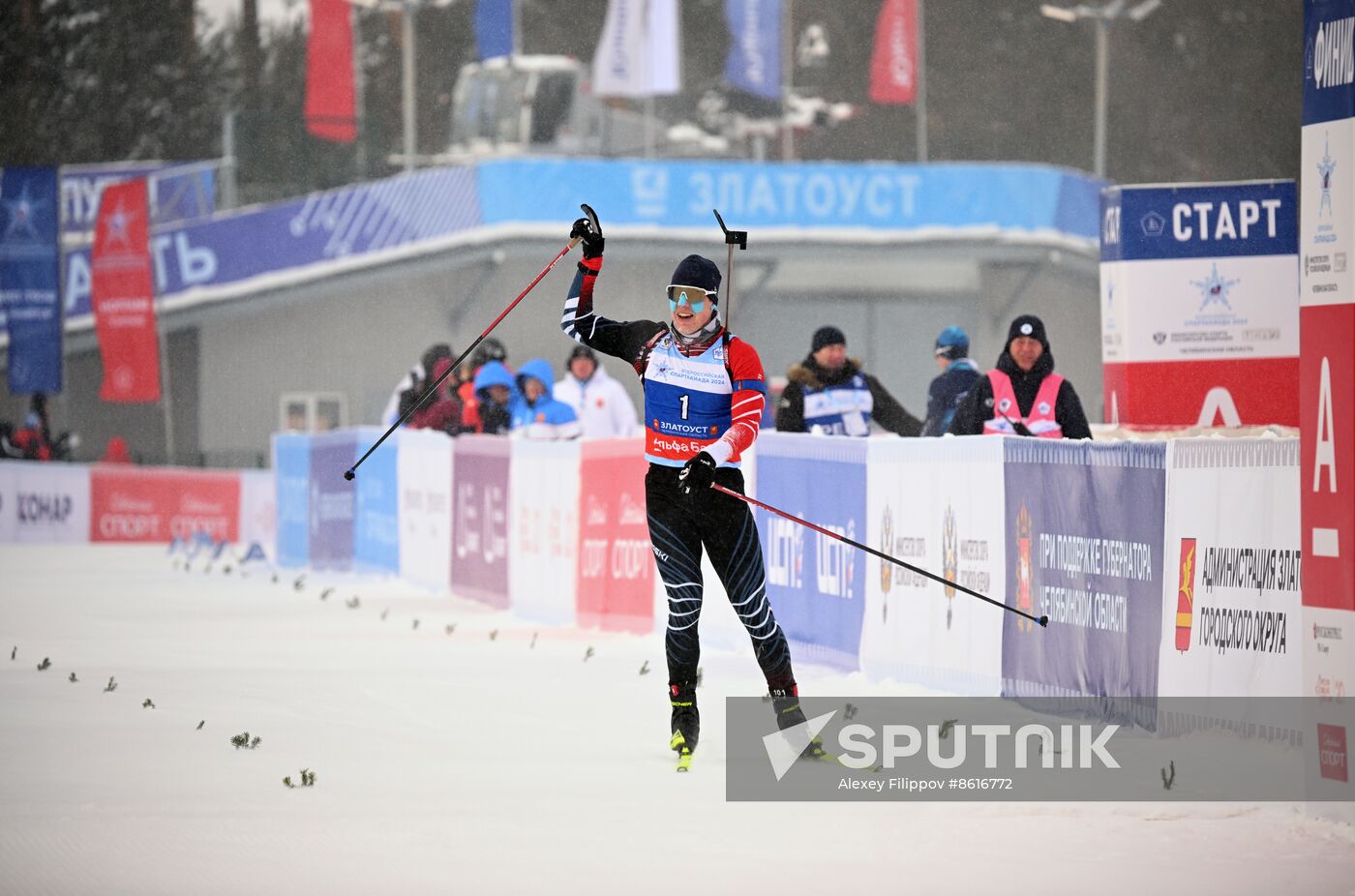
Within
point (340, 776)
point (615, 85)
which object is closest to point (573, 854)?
point (340, 776)

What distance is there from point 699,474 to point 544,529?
8.26m

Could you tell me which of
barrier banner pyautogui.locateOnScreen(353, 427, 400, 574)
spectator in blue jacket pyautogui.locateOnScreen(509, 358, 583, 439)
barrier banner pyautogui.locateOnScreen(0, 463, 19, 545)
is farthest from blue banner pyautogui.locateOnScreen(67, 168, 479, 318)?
spectator in blue jacket pyautogui.locateOnScreen(509, 358, 583, 439)

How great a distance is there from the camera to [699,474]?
8922mm

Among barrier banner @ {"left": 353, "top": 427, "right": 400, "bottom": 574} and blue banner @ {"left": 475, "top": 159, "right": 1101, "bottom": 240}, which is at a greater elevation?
blue banner @ {"left": 475, "top": 159, "right": 1101, "bottom": 240}

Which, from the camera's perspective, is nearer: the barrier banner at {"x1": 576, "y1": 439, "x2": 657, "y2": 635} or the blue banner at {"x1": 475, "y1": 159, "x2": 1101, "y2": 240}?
the barrier banner at {"x1": 576, "y1": 439, "x2": 657, "y2": 635}

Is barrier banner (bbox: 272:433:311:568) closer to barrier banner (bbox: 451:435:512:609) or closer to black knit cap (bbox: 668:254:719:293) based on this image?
barrier banner (bbox: 451:435:512:609)

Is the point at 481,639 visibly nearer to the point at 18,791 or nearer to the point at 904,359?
the point at 18,791

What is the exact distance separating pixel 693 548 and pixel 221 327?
31534 millimetres

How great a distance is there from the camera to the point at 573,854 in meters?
7.21

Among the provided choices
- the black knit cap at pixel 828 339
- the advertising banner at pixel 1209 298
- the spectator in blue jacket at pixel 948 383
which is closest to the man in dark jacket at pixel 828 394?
the black knit cap at pixel 828 339

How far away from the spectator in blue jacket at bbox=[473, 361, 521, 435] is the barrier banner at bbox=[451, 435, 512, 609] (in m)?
0.72

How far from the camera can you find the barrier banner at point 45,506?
2980 centimetres

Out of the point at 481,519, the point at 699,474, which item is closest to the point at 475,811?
the point at 699,474

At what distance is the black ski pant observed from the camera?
9312 mm
